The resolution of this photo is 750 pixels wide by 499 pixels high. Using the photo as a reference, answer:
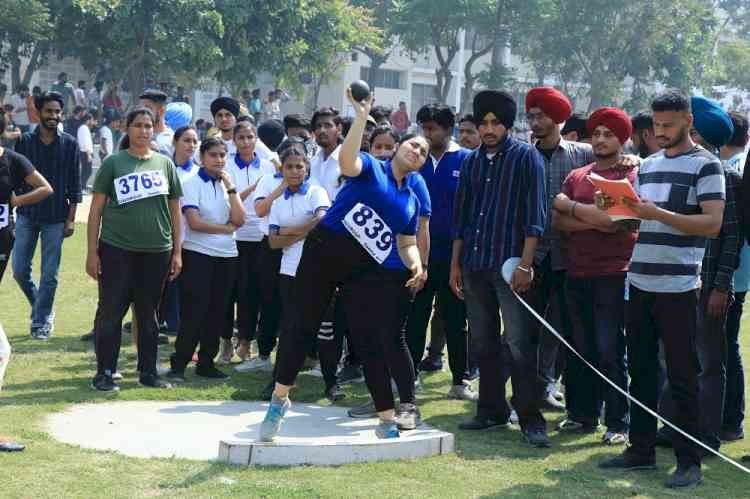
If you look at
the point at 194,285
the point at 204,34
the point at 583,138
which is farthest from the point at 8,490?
the point at 204,34

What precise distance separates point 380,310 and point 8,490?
2335 mm

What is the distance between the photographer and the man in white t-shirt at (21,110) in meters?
28.4

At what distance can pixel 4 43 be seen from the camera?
3419 centimetres

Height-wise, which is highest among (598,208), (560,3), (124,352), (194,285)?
(560,3)

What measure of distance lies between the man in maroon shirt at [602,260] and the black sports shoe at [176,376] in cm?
311

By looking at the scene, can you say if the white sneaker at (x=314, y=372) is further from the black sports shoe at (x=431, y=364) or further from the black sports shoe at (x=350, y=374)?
the black sports shoe at (x=431, y=364)

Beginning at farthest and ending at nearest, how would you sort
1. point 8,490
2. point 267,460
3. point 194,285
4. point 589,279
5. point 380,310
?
1. point 194,285
2. point 589,279
3. point 380,310
4. point 267,460
5. point 8,490

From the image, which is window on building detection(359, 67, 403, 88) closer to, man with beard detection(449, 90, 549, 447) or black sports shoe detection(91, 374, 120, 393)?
black sports shoe detection(91, 374, 120, 393)

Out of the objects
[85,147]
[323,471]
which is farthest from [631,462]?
[85,147]

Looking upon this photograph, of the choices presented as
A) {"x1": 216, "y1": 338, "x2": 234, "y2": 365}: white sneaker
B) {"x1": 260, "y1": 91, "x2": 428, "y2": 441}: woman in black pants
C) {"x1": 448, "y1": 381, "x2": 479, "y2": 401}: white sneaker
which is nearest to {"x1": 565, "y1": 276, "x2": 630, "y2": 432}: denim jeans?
{"x1": 448, "y1": 381, "x2": 479, "y2": 401}: white sneaker

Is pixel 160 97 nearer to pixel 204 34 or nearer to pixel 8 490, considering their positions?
pixel 8 490

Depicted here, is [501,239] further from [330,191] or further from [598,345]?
[330,191]

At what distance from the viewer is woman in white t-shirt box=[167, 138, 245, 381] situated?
900cm

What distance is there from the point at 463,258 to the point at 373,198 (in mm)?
1165
